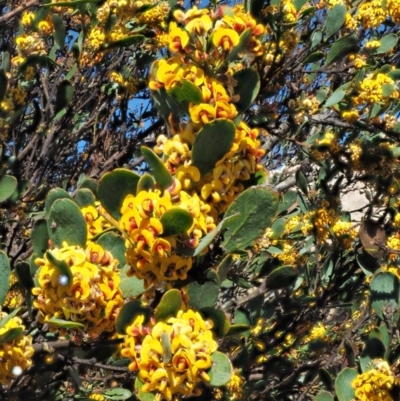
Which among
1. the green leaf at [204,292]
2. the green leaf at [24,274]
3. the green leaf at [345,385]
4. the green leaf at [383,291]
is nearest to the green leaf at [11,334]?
the green leaf at [24,274]

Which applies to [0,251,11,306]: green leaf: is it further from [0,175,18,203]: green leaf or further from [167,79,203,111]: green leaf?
[0,175,18,203]: green leaf

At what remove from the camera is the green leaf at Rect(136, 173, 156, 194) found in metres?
1.29

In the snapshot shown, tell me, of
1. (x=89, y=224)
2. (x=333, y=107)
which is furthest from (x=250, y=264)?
(x=89, y=224)

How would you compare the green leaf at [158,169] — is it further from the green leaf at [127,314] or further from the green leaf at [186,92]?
the green leaf at [127,314]

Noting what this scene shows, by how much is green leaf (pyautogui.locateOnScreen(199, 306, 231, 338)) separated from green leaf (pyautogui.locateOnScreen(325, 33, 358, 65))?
1.79 metres

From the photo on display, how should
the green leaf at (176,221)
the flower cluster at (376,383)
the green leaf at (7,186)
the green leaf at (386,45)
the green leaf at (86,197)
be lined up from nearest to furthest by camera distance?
the green leaf at (176,221)
the green leaf at (86,197)
the flower cluster at (376,383)
the green leaf at (7,186)
the green leaf at (386,45)

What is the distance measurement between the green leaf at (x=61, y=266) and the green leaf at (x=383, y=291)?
1392mm

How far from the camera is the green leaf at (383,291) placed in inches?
91.0

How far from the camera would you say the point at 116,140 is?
4109 mm

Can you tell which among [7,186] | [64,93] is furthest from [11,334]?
[64,93]

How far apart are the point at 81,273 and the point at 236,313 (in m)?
1.78

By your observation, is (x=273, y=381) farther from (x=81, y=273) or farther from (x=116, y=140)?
(x=81, y=273)

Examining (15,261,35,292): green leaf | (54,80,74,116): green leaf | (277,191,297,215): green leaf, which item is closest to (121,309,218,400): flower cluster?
(15,261,35,292): green leaf

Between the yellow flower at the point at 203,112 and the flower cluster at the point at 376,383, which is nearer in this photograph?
the yellow flower at the point at 203,112
